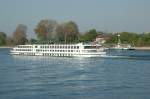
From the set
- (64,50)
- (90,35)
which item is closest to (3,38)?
(90,35)

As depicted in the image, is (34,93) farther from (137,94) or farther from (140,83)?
(140,83)

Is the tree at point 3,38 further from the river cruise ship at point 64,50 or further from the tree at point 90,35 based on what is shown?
the river cruise ship at point 64,50

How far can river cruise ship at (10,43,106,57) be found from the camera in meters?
66.2

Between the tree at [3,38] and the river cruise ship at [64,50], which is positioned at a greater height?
the tree at [3,38]

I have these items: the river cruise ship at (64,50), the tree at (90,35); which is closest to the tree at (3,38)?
the tree at (90,35)

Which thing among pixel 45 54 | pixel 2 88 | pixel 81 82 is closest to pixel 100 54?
pixel 45 54

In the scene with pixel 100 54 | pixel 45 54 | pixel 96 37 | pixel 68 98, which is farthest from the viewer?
pixel 96 37

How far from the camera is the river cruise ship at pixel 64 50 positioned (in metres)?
66.2

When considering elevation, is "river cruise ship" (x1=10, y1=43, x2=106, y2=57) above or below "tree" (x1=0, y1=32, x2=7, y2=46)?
below

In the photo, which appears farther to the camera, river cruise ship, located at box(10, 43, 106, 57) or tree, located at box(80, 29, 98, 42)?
tree, located at box(80, 29, 98, 42)

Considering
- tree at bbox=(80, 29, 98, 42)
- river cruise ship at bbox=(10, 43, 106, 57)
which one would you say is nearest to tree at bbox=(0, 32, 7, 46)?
tree at bbox=(80, 29, 98, 42)

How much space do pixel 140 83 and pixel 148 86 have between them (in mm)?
1908

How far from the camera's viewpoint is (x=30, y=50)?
77.4m

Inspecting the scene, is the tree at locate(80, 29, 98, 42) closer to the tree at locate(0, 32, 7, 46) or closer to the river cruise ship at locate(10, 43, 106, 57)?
the tree at locate(0, 32, 7, 46)
